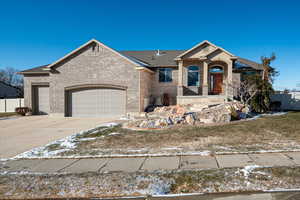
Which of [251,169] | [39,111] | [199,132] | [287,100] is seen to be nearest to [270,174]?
[251,169]

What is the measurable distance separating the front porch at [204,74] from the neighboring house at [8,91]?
28.8m

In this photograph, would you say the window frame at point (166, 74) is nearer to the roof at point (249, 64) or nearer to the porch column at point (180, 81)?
the porch column at point (180, 81)

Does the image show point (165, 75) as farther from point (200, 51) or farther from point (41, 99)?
point (41, 99)

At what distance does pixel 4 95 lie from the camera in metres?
28.2

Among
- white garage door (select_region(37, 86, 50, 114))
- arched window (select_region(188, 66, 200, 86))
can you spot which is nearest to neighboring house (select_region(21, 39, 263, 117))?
arched window (select_region(188, 66, 200, 86))

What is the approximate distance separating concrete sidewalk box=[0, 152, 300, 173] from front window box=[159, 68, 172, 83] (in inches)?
510

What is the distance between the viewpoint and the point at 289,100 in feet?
54.4

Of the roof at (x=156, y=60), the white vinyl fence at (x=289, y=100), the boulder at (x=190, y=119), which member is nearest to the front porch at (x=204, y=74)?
the roof at (x=156, y=60)

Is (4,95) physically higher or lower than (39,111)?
higher

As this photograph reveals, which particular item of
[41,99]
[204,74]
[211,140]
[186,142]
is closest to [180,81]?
[204,74]

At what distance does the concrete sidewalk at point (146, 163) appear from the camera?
14.0 ft

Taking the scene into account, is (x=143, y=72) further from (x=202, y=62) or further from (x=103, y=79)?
(x=202, y=62)

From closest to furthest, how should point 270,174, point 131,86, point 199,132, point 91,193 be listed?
point 91,193
point 270,174
point 199,132
point 131,86

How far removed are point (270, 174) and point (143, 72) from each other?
12.2 meters
